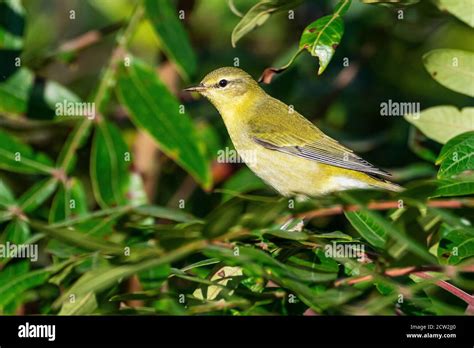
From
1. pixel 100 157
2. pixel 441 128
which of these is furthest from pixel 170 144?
pixel 441 128

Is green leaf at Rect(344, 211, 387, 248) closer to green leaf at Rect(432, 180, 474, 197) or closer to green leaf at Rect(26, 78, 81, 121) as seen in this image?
green leaf at Rect(432, 180, 474, 197)

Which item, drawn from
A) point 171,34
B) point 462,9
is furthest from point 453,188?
point 171,34

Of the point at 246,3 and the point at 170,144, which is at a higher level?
the point at 246,3

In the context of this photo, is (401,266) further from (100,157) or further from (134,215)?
(100,157)

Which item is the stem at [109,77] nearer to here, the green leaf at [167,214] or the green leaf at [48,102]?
the green leaf at [48,102]

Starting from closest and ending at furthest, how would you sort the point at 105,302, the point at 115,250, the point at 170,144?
the point at 115,250 → the point at 105,302 → the point at 170,144

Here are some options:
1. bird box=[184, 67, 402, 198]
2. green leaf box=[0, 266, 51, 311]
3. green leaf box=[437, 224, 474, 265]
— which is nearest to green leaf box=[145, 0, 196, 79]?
bird box=[184, 67, 402, 198]
